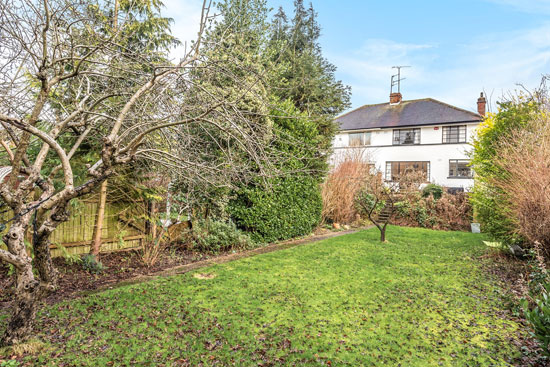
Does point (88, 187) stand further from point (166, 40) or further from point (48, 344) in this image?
point (166, 40)

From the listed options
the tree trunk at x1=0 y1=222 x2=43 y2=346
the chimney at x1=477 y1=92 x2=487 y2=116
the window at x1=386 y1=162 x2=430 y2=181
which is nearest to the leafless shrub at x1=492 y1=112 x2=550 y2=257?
the tree trunk at x1=0 y1=222 x2=43 y2=346

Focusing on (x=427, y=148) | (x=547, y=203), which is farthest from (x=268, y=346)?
(x=427, y=148)

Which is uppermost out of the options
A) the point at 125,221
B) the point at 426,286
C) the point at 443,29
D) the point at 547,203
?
the point at 443,29

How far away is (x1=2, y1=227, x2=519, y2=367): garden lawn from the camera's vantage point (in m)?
2.96

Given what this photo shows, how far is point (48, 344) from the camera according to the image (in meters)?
3.00

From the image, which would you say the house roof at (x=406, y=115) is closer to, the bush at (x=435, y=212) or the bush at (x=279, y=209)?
the bush at (x=435, y=212)

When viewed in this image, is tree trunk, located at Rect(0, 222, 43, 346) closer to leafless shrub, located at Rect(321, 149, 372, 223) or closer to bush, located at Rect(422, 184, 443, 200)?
leafless shrub, located at Rect(321, 149, 372, 223)

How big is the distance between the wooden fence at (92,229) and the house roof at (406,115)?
18.3m

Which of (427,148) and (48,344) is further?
(427,148)

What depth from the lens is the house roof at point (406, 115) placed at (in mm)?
21703

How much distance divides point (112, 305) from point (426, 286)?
16.8ft

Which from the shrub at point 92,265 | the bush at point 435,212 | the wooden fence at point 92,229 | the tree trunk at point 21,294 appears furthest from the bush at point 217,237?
the bush at point 435,212

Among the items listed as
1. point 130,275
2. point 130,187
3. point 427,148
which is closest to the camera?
point 130,275

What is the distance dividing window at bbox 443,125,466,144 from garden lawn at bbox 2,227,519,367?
60.2 feet
